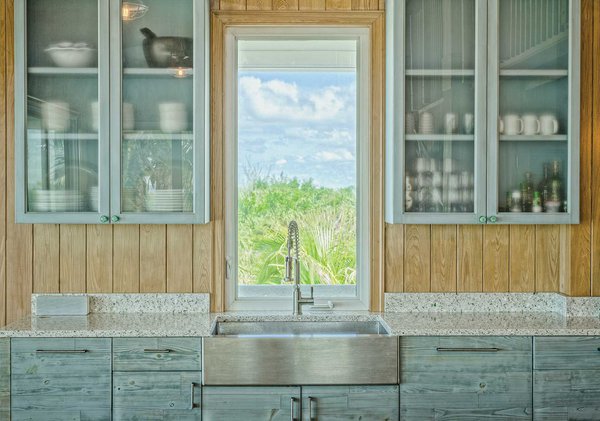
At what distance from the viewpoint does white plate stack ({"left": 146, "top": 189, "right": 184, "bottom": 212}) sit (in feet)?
8.49

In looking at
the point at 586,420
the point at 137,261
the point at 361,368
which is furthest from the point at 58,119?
the point at 586,420

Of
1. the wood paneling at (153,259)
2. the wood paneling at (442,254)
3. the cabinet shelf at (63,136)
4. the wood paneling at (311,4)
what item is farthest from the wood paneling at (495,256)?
the cabinet shelf at (63,136)

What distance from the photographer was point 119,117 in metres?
2.56

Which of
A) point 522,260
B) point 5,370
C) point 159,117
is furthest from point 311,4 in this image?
point 5,370

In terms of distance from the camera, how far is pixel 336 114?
296cm

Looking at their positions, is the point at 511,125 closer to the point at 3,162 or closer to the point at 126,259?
the point at 126,259

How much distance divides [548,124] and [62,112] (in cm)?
221

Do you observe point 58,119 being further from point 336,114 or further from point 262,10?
point 336,114

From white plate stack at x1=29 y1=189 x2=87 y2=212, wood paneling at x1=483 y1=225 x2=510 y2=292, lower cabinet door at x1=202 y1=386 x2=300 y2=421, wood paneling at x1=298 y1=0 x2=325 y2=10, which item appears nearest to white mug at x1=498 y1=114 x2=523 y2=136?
wood paneling at x1=483 y1=225 x2=510 y2=292

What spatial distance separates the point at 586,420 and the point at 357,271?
3.92 feet

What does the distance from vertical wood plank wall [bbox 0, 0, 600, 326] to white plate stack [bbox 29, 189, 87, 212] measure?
0.25m

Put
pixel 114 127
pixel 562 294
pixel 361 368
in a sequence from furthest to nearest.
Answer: pixel 562 294 → pixel 114 127 → pixel 361 368

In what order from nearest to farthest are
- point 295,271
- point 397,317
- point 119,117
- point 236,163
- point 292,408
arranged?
1. point 292,408
2. point 119,117
3. point 397,317
4. point 295,271
5. point 236,163

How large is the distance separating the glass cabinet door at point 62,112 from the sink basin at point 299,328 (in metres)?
0.81
